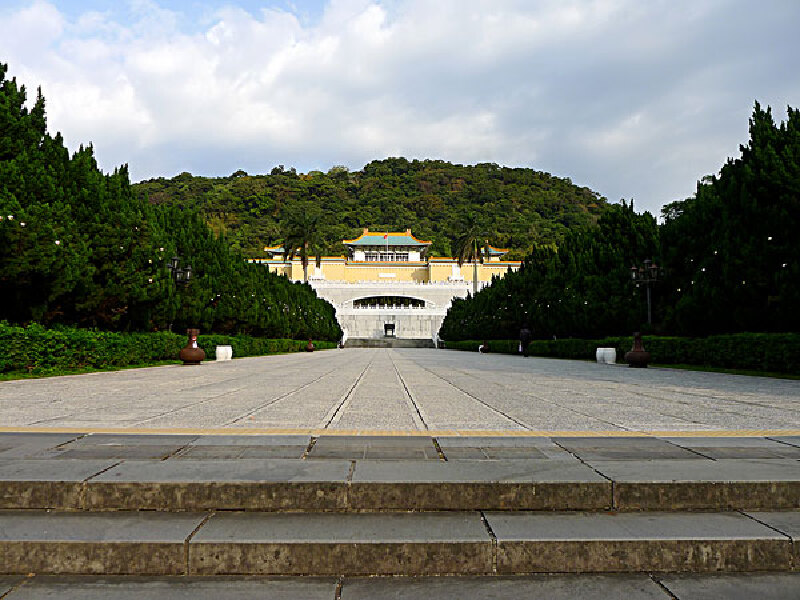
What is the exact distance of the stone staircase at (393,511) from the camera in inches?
109

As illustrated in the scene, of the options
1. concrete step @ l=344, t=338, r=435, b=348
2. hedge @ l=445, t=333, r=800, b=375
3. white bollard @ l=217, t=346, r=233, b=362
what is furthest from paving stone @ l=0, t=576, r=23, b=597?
concrete step @ l=344, t=338, r=435, b=348

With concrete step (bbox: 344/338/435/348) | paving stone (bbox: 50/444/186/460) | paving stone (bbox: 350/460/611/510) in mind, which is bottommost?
concrete step (bbox: 344/338/435/348)

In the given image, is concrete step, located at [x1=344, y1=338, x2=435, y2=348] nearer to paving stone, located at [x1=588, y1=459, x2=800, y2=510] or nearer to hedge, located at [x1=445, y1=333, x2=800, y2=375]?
hedge, located at [x1=445, y1=333, x2=800, y2=375]

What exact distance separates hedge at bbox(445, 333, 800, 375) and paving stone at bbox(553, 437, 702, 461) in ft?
37.5

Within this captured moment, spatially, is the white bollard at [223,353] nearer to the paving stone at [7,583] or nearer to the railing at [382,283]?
the paving stone at [7,583]

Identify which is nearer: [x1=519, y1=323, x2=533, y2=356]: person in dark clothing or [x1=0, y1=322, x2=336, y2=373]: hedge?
[x1=0, y1=322, x2=336, y2=373]: hedge

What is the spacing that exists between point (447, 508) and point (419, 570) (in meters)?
0.53

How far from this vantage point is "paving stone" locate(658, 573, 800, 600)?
2.54 m

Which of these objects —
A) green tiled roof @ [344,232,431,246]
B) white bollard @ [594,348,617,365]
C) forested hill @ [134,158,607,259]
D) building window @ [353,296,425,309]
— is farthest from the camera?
forested hill @ [134,158,607,259]

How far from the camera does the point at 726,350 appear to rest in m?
15.6

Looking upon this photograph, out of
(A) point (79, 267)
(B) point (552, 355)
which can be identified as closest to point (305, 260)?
(B) point (552, 355)

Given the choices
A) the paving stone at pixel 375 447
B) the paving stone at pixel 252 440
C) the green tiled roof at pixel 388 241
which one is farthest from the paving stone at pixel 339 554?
the green tiled roof at pixel 388 241

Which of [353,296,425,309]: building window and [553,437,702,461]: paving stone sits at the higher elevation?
[353,296,425,309]: building window

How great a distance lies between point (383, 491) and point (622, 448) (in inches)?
85.5
